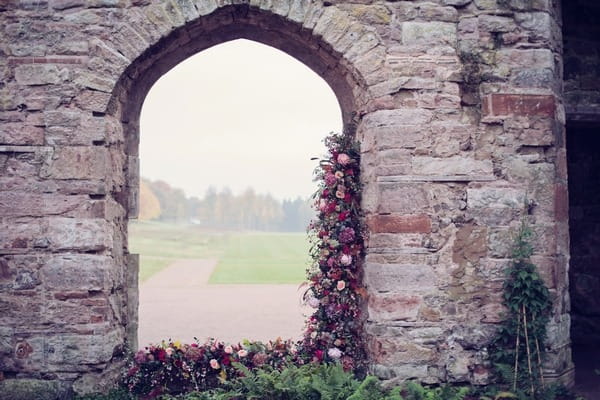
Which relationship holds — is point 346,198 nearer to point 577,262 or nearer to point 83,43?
point 83,43

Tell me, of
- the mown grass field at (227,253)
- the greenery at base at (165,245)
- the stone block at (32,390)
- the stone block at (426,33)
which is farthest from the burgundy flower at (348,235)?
the greenery at base at (165,245)

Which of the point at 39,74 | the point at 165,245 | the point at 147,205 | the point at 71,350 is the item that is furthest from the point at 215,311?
the point at 147,205

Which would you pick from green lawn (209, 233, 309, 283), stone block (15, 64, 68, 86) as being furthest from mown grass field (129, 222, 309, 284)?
stone block (15, 64, 68, 86)

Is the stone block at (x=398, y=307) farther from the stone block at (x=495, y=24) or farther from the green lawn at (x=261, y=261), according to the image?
the green lawn at (x=261, y=261)

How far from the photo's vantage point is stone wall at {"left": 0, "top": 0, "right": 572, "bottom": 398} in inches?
217

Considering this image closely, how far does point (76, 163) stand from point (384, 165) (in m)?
2.55

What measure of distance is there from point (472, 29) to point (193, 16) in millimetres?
2350

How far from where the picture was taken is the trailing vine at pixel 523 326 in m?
5.41

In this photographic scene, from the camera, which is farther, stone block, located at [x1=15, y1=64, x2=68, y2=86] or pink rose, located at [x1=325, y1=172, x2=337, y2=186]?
pink rose, located at [x1=325, y1=172, x2=337, y2=186]

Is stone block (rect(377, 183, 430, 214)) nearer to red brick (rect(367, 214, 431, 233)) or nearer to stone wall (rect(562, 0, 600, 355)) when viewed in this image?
red brick (rect(367, 214, 431, 233))

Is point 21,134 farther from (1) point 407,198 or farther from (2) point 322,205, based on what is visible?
(1) point 407,198

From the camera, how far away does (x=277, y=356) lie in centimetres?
620

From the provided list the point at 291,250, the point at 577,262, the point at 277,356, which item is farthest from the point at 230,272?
the point at 277,356

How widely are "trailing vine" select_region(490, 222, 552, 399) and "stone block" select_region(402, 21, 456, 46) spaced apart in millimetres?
1686
